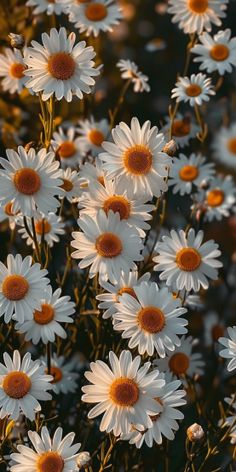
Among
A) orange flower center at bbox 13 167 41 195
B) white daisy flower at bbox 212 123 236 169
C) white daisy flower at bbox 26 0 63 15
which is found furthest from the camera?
white daisy flower at bbox 212 123 236 169

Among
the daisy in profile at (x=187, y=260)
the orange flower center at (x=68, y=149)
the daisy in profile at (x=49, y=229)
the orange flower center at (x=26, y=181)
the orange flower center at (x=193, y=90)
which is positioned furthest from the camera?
the orange flower center at (x=68, y=149)

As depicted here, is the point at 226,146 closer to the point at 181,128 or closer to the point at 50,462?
the point at 181,128

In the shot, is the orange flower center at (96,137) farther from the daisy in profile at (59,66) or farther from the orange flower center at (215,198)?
the daisy in profile at (59,66)

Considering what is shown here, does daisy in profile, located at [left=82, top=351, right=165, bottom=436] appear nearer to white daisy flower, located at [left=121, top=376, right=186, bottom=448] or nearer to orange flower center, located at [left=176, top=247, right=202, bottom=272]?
white daisy flower, located at [left=121, top=376, right=186, bottom=448]

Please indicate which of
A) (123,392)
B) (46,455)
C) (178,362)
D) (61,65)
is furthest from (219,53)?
(46,455)

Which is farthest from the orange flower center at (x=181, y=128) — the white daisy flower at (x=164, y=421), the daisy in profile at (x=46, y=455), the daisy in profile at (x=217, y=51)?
the daisy in profile at (x=46, y=455)

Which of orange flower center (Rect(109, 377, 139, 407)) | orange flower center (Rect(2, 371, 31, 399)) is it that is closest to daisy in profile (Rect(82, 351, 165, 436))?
orange flower center (Rect(109, 377, 139, 407))

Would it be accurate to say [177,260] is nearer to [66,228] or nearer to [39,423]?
[39,423]
